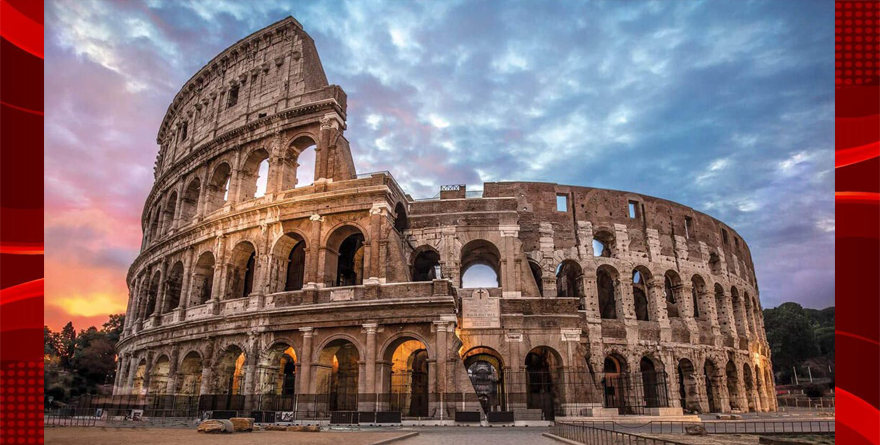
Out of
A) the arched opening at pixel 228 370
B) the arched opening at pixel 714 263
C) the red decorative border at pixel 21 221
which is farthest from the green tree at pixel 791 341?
the red decorative border at pixel 21 221

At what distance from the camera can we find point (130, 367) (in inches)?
1075

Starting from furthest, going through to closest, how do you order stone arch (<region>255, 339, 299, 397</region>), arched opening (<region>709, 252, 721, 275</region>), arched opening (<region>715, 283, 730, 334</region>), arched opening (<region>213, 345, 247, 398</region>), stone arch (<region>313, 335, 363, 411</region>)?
arched opening (<region>709, 252, 721, 275</region>), arched opening (<region>715, 283, 730, 334</region>), arched opening (<region>213, 345, 247, 398</region>), stone arch (<region>255, 339, 299, 397</region>), stone arch (<region>313, 335, 363, 411</region>)

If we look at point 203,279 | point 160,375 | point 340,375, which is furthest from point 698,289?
point 160,375

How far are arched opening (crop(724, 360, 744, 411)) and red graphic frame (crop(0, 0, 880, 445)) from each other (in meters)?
33.1

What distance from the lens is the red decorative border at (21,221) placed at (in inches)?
116

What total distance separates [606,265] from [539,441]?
18.5 meters

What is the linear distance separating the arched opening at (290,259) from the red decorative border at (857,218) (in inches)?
845

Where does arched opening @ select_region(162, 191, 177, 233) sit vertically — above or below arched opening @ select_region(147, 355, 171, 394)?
above

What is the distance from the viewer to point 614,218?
30.2m

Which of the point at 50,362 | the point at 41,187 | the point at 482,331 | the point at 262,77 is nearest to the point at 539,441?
the point at 482,331

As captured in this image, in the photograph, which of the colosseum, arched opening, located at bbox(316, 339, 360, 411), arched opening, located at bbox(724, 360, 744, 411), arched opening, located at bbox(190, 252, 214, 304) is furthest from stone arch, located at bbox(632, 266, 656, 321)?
arched opening, located at bbox(190, 252, 214, 304)

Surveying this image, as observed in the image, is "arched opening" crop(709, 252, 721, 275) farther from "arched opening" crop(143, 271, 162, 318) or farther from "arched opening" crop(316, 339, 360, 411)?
"arched opening" crop(143, 271, 162, 318)

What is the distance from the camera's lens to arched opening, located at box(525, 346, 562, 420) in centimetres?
2291

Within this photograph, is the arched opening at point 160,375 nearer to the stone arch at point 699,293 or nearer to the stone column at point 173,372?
the stone column at point 173,372
